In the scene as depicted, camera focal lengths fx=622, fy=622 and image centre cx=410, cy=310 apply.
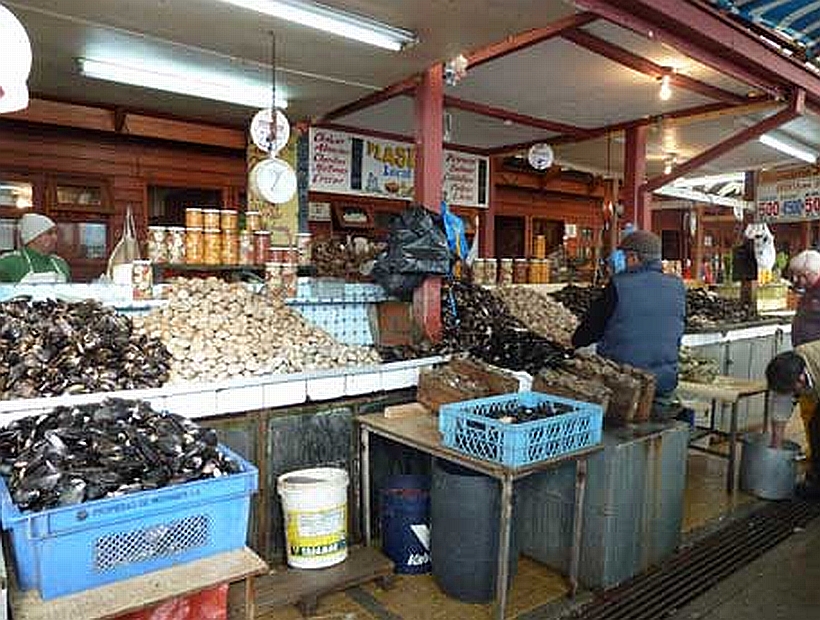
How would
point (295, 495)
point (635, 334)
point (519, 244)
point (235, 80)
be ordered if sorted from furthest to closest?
point (519, 244), point (235, 80), point (635, 334), point (295, 495)

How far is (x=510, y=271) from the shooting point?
23.8ft

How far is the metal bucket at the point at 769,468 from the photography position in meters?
4.95

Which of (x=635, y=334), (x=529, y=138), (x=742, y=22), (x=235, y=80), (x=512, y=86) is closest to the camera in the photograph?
(x=635, y=334)

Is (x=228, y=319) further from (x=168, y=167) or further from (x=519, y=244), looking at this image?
(x=519, y=244)

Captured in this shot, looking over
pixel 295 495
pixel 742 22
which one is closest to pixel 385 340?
pixel 295 495

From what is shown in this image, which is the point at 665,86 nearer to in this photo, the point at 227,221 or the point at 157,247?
the point at 227,221

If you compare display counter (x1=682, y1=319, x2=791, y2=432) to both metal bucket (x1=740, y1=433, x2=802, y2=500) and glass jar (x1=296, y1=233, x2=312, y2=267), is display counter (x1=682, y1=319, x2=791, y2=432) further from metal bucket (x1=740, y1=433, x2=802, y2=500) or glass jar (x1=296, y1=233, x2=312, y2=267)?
glass jar (x1=296, y1=233, x2=312, y2=267)

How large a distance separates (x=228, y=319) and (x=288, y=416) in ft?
2.45

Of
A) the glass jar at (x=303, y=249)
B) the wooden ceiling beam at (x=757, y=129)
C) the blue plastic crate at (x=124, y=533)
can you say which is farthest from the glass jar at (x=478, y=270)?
the blue plastic crate at (x=124, y=533)

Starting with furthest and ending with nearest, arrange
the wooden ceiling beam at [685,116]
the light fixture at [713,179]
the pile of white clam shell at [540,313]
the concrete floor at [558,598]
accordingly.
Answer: the light fixture at [713,179], the wooden ceiling beam at [685,116], the pile of white clam shell at [540,313], the concrete floor at [558,598]

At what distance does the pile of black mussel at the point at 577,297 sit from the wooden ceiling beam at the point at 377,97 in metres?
2.95

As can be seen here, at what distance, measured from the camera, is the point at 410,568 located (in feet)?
12.1

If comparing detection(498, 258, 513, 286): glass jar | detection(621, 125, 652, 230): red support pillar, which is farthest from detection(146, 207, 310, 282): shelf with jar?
detection(621, 125, 652, 230): red support pillar

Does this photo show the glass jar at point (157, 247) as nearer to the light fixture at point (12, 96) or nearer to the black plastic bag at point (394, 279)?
the black plastic bag at point (394, 279)
